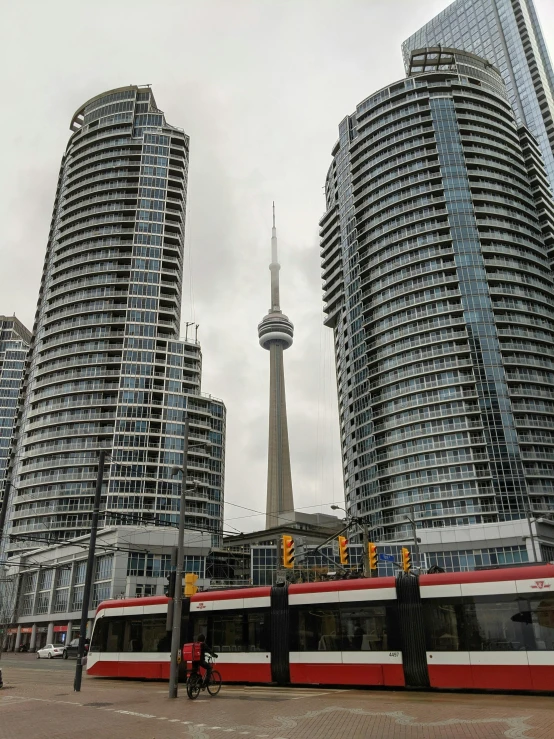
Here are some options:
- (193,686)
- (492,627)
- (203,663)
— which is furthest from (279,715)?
(492,627)

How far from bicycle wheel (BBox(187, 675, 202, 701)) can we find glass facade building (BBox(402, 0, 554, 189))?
157 m

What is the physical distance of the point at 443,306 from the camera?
311 feet

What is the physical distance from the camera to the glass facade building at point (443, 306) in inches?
3383

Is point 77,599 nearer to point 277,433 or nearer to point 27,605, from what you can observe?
point 27,605

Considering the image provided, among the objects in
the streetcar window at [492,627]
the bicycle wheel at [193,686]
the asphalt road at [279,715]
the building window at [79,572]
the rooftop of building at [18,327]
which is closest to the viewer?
the asphalt road at [279,715]

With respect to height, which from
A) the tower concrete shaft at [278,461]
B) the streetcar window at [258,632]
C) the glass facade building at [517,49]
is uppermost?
the glass facade building at [517,49]

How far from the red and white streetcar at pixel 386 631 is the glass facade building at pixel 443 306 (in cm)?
5882

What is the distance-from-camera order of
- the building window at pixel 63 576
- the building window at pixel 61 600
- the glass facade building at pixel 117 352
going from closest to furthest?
the building window at pixel 61 600
the building window at pixel 63 576
the glass facade building at pixel 117 352

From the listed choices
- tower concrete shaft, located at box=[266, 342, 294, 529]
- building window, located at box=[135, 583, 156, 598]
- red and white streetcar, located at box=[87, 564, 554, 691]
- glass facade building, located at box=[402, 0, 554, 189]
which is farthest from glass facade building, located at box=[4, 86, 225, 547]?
glass facade building, located at box=[402, 0, 554, 189]

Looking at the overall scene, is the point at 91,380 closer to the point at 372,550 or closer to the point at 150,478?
the point at 150,478

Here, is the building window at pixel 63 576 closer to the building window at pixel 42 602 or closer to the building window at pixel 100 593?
the building window at pixel 42 602

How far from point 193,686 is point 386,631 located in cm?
661

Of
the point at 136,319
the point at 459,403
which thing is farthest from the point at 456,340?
the point at 136,319

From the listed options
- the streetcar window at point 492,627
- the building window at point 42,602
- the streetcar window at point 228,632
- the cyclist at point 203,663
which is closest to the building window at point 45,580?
the building window at point 42,602
